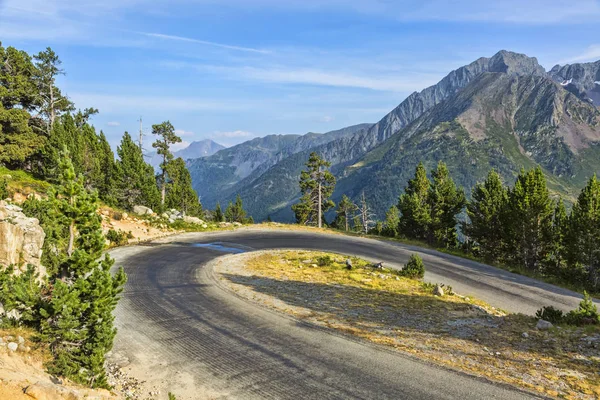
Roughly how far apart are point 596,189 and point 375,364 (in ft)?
110

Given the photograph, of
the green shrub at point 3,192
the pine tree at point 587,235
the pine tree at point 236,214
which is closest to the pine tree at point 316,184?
the pine tree at point 587,235

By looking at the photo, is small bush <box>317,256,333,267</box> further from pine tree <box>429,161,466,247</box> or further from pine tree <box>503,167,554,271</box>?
pine tree <box>429,161,466,247</box>

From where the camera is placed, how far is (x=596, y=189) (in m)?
31.4

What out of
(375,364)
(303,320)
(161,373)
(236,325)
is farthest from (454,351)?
(161,373)

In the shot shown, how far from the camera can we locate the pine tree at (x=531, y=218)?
115 ft

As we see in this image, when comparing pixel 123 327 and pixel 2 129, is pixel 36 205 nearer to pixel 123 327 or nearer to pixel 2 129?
pixel 123 327

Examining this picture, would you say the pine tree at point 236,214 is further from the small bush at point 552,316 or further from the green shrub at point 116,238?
the small bush at point 552,316

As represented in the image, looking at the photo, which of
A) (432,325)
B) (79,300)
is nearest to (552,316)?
(432,325)

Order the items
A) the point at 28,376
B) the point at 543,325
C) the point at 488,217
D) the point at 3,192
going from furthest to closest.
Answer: the point at 488,217 < the point at 3,192 < the point at 543,325 < the point at 28,376

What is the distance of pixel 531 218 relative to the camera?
35312mm

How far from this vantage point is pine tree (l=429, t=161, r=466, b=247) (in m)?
47.9

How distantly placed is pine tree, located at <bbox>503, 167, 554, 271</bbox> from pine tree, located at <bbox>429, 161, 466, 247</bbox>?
36.4ft

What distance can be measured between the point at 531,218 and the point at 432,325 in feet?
96.2

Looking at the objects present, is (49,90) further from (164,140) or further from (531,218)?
(531,218)
